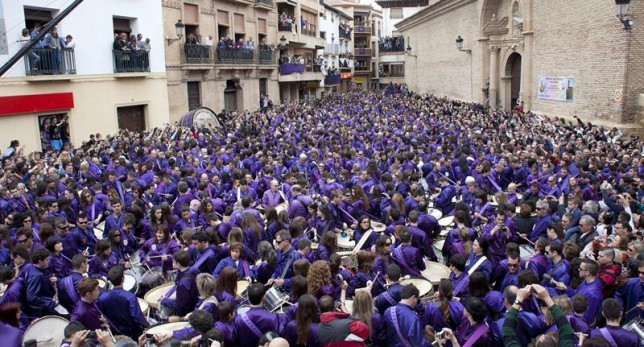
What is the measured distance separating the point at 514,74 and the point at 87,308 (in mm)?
26459

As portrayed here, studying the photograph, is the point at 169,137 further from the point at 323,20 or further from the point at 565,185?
the point at 323,20

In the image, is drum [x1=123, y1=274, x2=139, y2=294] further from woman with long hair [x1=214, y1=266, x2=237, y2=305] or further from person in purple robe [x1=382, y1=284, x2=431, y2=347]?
person in purple robe [x1=382, y1=284, x2=431, y2=347]

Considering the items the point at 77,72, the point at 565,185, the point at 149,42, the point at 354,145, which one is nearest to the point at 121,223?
the point at 565,185

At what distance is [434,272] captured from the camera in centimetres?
693

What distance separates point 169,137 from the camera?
18.8m

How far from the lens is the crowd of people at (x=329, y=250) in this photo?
4.82 m

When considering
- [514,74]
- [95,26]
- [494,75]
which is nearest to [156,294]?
[95,26]

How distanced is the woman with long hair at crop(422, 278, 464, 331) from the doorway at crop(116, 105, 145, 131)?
19.4 meters

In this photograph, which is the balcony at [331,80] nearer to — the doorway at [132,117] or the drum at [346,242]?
the doorway at [132,117]

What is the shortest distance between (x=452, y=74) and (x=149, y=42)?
70.0ft

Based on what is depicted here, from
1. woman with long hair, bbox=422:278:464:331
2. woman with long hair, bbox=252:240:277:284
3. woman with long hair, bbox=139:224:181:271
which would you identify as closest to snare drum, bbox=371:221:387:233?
woman with long hair, bbox=252:240:277:284

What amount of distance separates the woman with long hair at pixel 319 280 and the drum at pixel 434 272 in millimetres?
1649

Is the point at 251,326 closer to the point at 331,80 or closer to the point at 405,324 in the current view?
the point at 405,324

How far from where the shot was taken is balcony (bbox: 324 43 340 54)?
55125mm
